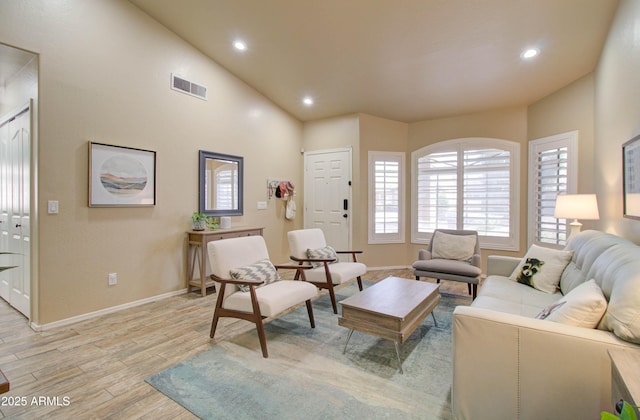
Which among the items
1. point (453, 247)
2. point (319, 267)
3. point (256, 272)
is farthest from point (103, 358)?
point (453, 247)

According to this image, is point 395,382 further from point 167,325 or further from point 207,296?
point 207,296

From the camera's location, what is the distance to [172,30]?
153 inches

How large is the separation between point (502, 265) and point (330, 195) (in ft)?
10.1

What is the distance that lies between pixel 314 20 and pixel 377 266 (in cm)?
390

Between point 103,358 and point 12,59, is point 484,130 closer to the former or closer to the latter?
point 103,358

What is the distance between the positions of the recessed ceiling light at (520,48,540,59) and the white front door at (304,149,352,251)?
2770 millimetres

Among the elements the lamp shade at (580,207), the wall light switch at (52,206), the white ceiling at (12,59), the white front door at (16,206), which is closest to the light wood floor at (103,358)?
the white front door at (16,206)

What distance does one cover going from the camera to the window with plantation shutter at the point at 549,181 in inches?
156

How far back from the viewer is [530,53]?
11.2 ft

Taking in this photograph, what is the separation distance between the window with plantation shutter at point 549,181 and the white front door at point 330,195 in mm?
2794

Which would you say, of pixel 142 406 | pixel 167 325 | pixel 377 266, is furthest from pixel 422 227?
pixel 142 406

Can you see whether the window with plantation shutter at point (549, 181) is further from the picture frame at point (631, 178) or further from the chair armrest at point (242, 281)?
the chair armrest at point (242, 281)

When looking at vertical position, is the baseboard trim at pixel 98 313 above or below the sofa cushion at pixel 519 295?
below

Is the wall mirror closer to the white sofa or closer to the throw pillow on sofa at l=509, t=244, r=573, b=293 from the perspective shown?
the white sofa
